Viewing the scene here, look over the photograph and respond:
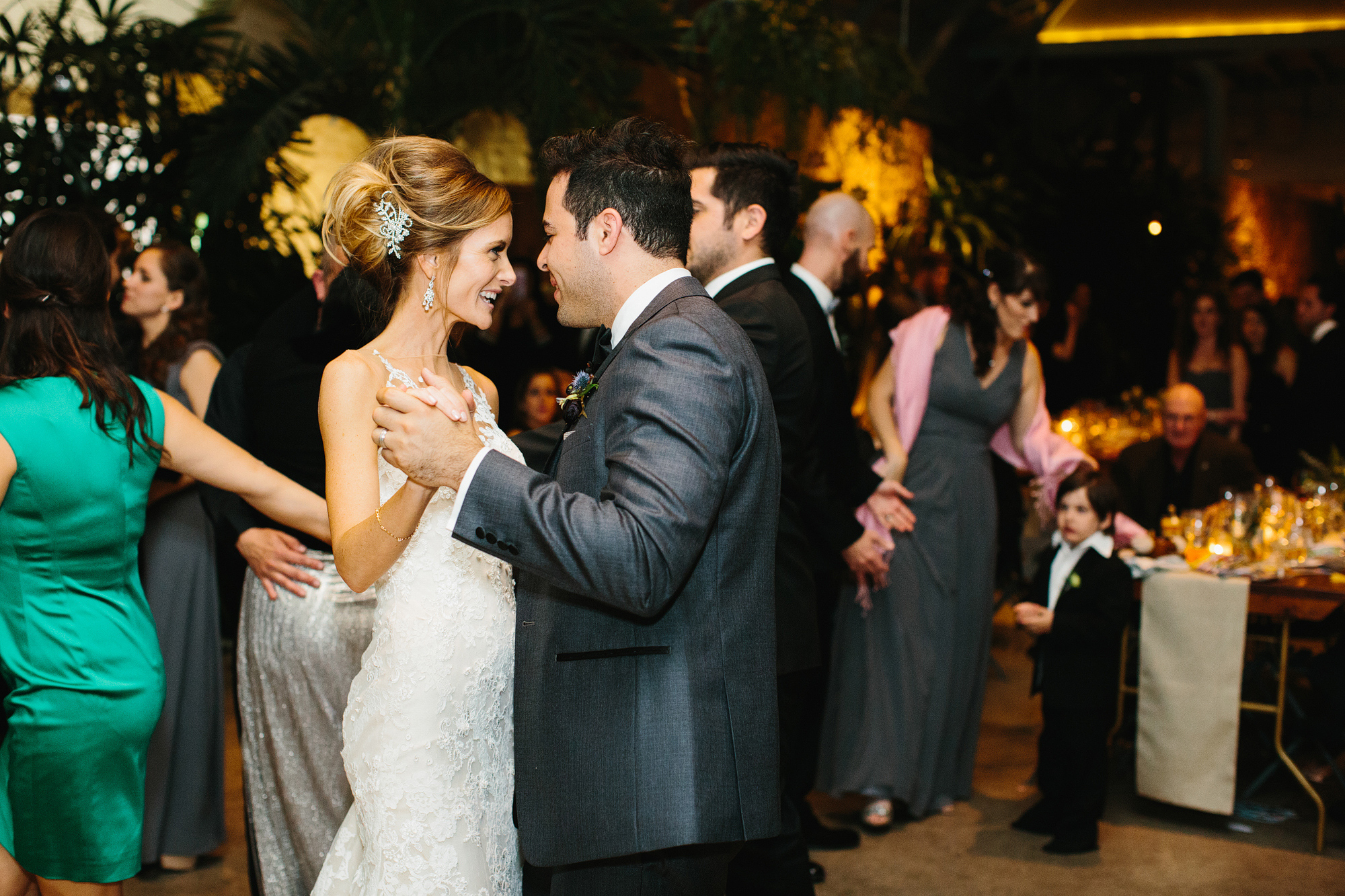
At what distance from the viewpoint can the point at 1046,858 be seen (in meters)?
3.91

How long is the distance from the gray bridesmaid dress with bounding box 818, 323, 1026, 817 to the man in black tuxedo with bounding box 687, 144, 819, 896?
1088 millimetres

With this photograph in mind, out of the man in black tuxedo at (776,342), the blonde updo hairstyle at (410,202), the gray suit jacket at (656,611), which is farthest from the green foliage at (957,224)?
the gray suit jacket at (656,611)

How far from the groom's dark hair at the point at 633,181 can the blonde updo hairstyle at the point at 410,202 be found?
32 centimetres

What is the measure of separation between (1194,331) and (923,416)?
156 inches

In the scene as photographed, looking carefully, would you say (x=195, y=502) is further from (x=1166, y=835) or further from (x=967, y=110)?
(x=967, y=110)

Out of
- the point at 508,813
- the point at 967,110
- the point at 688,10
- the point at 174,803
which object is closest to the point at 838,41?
the point at 688,10

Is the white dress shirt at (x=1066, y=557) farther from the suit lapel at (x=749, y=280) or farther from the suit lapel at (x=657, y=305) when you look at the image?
the suit lapel at (x=657, y=305)

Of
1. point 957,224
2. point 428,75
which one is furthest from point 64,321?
point 957,224

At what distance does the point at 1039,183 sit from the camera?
11328 mm

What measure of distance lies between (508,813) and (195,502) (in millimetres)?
2047

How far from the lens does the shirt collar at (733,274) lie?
3.14 meters

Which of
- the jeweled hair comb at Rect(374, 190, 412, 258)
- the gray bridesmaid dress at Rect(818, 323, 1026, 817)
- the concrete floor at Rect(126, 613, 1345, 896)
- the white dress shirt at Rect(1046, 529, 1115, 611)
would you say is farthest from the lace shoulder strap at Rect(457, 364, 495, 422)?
the white dress shirt at Rect(1046, 529, 1115, 611)

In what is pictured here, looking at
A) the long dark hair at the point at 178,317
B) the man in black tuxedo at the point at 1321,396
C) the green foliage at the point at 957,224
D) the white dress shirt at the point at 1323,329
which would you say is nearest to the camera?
the long dark hair at the point at 178,317

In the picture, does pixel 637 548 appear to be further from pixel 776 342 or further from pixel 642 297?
pixel 776 342
